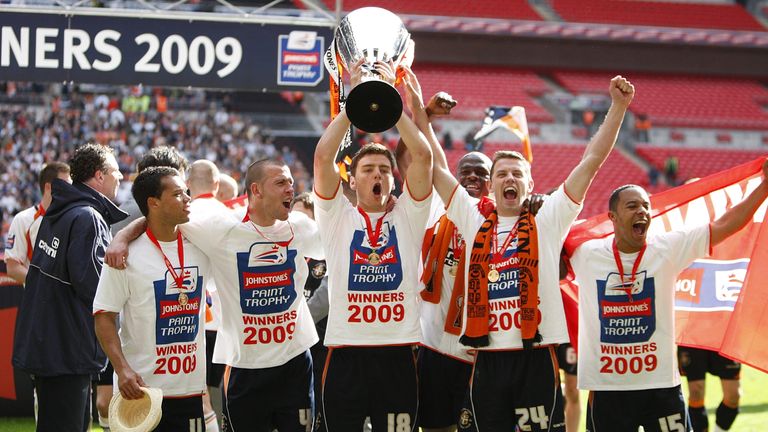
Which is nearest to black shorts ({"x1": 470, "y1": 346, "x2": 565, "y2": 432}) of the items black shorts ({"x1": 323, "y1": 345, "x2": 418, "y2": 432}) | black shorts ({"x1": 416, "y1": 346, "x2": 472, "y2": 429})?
black shorts ({"x1": 323, "y1": 345, "x2": 418, "y2": 432})

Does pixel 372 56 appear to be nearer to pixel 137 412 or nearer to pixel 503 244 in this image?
pixel 503 244

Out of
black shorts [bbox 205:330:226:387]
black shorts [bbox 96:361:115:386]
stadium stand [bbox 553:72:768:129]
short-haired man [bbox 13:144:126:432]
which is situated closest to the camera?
short-haired man [bbox 13:144:126:432]

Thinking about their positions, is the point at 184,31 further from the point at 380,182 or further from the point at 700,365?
the point at 700,365

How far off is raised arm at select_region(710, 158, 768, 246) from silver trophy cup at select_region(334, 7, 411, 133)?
191cm

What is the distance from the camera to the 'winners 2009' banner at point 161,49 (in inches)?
341

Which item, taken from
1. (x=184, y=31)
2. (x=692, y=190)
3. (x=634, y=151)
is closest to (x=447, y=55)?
(x=634, y=151)

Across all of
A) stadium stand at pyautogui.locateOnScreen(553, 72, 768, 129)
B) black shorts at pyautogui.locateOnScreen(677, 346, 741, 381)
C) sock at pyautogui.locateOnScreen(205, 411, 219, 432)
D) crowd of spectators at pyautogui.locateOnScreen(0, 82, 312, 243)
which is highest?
stadium stand at pyautogui.locateOnScreen(553, 72, 768, 129)

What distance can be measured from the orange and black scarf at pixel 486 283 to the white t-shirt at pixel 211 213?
1.39 metres

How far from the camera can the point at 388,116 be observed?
14.5ft

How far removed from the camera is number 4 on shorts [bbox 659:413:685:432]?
16.2 ft

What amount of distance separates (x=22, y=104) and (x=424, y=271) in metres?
21.1

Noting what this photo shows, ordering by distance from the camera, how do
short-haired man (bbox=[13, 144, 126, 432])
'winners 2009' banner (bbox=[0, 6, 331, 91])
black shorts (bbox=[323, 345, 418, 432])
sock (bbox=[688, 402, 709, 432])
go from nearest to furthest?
black shorts (bbox=[323, 345, 418, 432]) → short-haired man (bbox=[13, 144, 126, 432]) → sock (bbox=[688, 402, 709, 432]) → 'winners 2009' banner (bbox=[0, 6, 331, 91])

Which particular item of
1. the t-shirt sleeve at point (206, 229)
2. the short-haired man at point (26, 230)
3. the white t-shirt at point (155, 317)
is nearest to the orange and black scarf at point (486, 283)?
the t-shirt sleeve at point (206, 229)

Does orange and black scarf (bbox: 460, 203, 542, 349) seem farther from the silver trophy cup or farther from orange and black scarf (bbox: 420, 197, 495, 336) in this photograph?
the silver trophy cup
